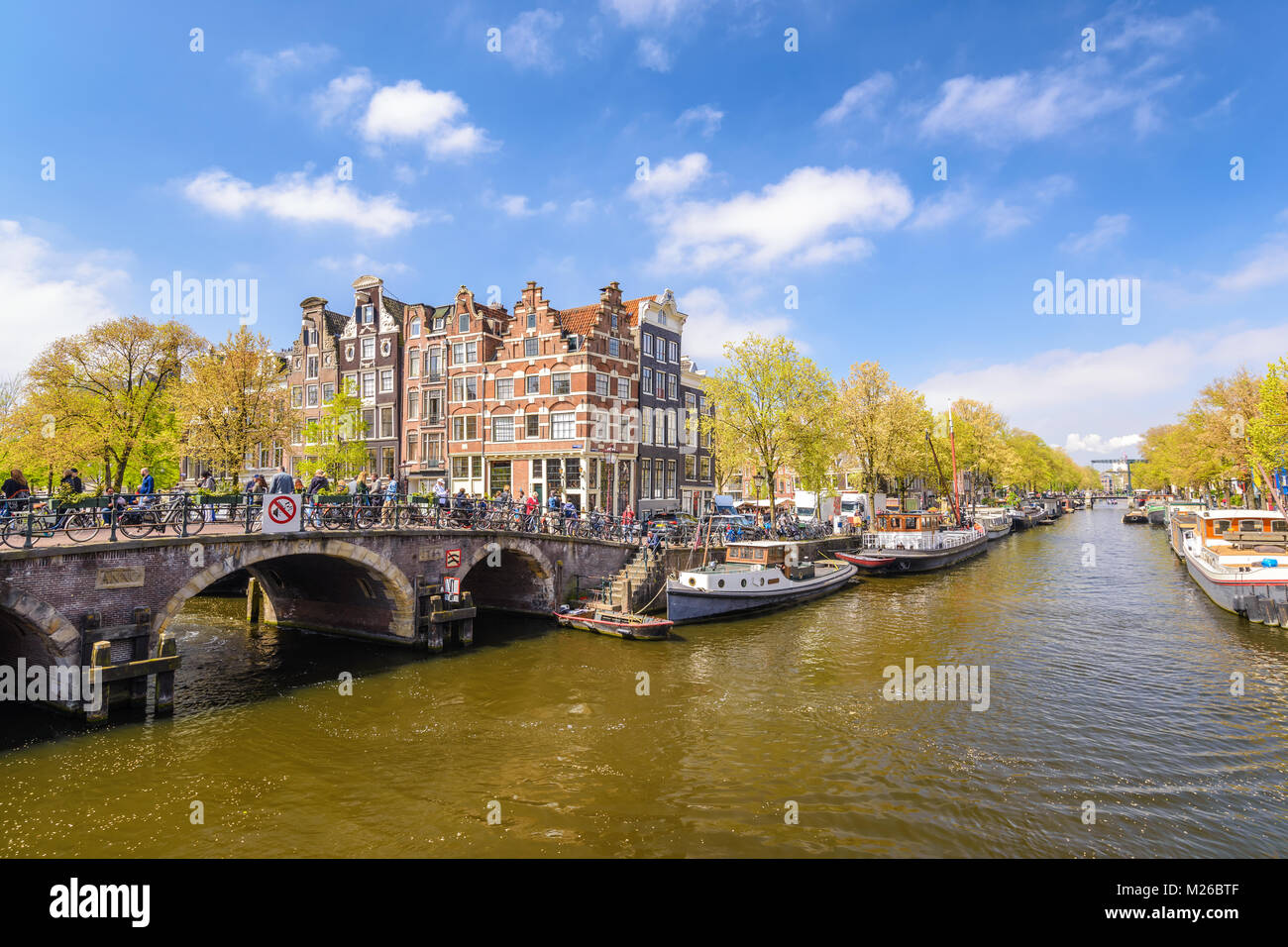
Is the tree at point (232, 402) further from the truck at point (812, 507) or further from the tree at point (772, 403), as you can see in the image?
the truck at point (812, 507)

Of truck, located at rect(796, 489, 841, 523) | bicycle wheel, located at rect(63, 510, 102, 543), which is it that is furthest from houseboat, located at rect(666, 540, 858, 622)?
truck, located at rect(796, 489, 841, 523)

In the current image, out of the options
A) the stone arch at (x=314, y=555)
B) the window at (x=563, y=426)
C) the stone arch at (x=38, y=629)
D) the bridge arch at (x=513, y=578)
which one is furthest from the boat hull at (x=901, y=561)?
the stone arch at (x=38, y=629)

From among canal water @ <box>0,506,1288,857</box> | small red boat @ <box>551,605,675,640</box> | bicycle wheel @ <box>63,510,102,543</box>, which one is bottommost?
canal water @ <box>0,506,1288,857</box>

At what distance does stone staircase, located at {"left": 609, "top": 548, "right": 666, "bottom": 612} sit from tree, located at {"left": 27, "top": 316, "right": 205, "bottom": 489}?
87.9 feet

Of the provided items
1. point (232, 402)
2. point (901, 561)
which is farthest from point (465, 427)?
point (901, 561)

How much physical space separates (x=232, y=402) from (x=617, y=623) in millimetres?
24723

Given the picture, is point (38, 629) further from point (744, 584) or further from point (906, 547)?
point (906, 547)

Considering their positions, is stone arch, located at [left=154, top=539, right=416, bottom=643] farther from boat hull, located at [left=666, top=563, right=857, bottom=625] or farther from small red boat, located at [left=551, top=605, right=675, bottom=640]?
boat hull, located at [left=666, top=563, right=857, bottom=625]

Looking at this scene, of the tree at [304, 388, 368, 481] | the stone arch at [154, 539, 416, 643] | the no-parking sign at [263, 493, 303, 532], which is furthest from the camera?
the tree at [304, 388, 368, 481]

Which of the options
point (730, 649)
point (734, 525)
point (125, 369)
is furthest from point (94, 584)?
point (734, 525)

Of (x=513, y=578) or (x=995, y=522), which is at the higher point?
(x=513, y=578)

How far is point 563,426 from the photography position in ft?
142

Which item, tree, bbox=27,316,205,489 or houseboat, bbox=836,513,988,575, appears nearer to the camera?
tree, bbox=27,316,205,489

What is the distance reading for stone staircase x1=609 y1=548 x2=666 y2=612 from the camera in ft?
95.6
